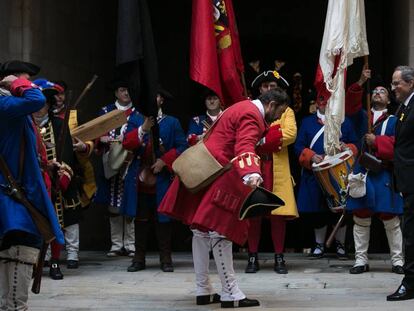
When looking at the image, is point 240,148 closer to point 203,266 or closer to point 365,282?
point 203,266

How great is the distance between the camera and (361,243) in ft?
32.2

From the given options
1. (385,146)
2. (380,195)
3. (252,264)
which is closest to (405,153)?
(385,146)

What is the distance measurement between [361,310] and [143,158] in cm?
367

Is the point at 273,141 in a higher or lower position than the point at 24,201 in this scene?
higher

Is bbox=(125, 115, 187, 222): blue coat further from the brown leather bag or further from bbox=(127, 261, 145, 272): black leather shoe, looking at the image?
the brown leather bag

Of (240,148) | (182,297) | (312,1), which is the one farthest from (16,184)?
(312,1)

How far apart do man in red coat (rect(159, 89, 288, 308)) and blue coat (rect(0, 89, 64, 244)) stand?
1646 millimetres

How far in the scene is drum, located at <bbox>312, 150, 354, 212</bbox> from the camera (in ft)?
33.8

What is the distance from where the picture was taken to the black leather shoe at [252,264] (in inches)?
393

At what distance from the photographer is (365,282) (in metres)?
9.15

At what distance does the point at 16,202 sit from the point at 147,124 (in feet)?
11.9

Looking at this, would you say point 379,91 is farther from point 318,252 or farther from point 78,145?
point 78,145

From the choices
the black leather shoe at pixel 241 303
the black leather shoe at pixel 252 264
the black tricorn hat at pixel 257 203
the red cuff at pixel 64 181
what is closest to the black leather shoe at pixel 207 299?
the black leather shoe at pixel 241 303

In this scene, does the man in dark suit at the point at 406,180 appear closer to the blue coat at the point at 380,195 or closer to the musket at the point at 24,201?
the blue coat at the point at 380,195
